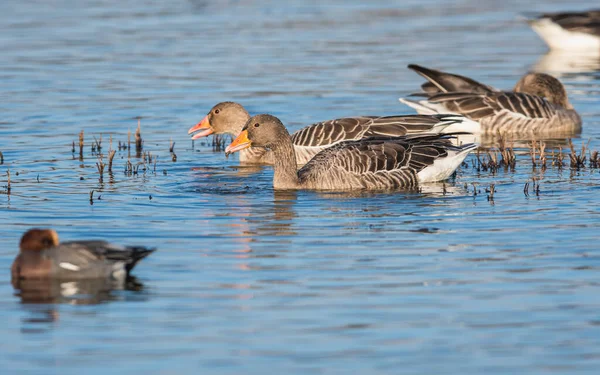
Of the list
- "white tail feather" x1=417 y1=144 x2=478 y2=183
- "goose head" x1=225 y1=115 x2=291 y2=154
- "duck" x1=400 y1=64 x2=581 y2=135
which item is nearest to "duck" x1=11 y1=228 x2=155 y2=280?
"goose head" x1=225 y1=115 x2=291 y2=154

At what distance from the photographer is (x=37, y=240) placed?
9453mm

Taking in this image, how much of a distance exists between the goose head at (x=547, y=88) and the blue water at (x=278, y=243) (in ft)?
2.01

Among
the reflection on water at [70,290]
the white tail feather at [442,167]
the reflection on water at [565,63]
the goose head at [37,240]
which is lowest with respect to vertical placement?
the reflection on water at [70,290]

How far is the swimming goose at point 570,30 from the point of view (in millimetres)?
28703

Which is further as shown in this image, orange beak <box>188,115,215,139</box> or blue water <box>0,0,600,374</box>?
orange beak <box>188,115,215,139</box>

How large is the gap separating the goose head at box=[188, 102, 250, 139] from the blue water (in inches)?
15.6

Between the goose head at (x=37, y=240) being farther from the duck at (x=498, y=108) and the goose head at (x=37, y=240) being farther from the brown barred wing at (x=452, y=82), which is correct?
the brown barred wing at (x=452, y=82)

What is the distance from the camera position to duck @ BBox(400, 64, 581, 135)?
750 inches

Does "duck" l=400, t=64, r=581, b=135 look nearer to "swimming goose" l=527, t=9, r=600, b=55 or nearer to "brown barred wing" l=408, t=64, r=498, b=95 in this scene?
"brown barred wing" l=408, t=64, r=498, b=95

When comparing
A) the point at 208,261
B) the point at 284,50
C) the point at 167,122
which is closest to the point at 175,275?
the point at 208,261

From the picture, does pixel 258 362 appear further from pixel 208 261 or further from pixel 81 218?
pixel 81 218

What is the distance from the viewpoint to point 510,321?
8.25 metres

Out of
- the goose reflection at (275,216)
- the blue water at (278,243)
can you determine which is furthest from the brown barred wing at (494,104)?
the goose reflection at (275,216)

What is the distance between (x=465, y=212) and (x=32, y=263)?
484 cm
